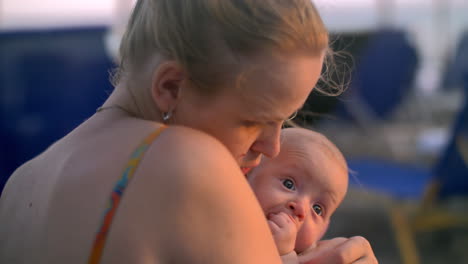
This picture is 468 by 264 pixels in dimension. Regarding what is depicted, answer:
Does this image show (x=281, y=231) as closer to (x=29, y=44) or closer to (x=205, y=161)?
(x=205, y=161)

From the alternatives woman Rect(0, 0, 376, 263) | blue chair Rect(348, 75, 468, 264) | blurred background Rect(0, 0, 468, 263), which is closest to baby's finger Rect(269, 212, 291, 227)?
woman Rect(0, 0, 376, 263)

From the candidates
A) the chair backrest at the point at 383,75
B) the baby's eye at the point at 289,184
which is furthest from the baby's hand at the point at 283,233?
the chair backrest at the point at 383,75

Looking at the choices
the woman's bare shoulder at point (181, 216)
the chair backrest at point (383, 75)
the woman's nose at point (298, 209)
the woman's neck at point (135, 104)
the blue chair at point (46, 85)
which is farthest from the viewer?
the chair backrest at point (383, 75)

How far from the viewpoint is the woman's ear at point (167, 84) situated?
Result: 95 centimetres

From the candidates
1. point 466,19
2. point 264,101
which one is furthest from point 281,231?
point 466,19

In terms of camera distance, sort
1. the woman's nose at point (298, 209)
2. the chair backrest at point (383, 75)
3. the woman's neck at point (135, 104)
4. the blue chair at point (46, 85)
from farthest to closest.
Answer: the chair backrest at point (383, 75), the blue chair at point (46, 85), the woman's nose at point (298, 209), the woman's neck at point (135, 104)

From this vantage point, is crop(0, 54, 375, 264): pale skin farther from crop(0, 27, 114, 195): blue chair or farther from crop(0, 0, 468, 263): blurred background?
crop(0, 27, 114, 195): blue chair

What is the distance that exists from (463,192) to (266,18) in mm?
2952

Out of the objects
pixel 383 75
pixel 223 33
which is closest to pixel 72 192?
pixel 223 33

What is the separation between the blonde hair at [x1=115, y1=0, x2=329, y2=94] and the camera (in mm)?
906

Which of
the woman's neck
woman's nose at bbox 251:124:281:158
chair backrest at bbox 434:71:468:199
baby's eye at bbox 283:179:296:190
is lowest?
chair backrest at bbox 434:71:468:199

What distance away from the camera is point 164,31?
956 millimetres

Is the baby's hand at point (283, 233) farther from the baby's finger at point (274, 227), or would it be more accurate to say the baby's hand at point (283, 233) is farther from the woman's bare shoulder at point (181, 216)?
the woman's bare shoulder at point (181, 216)

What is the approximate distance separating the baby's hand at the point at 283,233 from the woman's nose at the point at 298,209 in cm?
7
